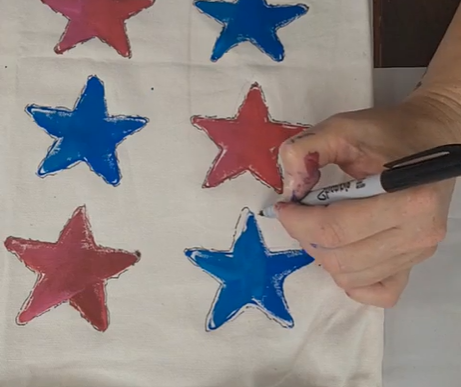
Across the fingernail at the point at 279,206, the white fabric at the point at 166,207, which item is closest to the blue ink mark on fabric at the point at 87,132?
the white fabric at the point at 166,207

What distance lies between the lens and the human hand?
1.43ft

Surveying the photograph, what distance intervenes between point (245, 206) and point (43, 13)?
22cm

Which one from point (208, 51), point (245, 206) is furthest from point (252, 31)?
point (245, 206)

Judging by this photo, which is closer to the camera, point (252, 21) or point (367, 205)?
point (367, 205)

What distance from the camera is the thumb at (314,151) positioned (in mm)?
455

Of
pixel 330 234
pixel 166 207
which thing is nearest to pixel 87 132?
pixel 166 207

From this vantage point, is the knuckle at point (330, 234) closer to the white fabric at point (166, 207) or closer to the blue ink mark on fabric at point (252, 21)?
the white fabric at point (166, 207)

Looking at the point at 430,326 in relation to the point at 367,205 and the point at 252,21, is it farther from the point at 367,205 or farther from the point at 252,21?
the point at 252,21

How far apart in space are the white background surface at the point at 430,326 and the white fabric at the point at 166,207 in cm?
3

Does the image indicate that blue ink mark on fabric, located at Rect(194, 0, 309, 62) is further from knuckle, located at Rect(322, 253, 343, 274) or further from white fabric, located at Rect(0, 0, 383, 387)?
knuckle, located at Rect(322, 253, 343, 274)

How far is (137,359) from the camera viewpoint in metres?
Answer: 0.48

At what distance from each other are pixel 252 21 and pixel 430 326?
286 millimetres

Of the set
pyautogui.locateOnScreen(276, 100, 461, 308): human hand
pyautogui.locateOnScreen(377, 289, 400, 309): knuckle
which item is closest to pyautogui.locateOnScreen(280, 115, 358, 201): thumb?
pyautogui.locateOnScreen(276, 100, 461, 308): human hand

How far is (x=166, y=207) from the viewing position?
505mm
